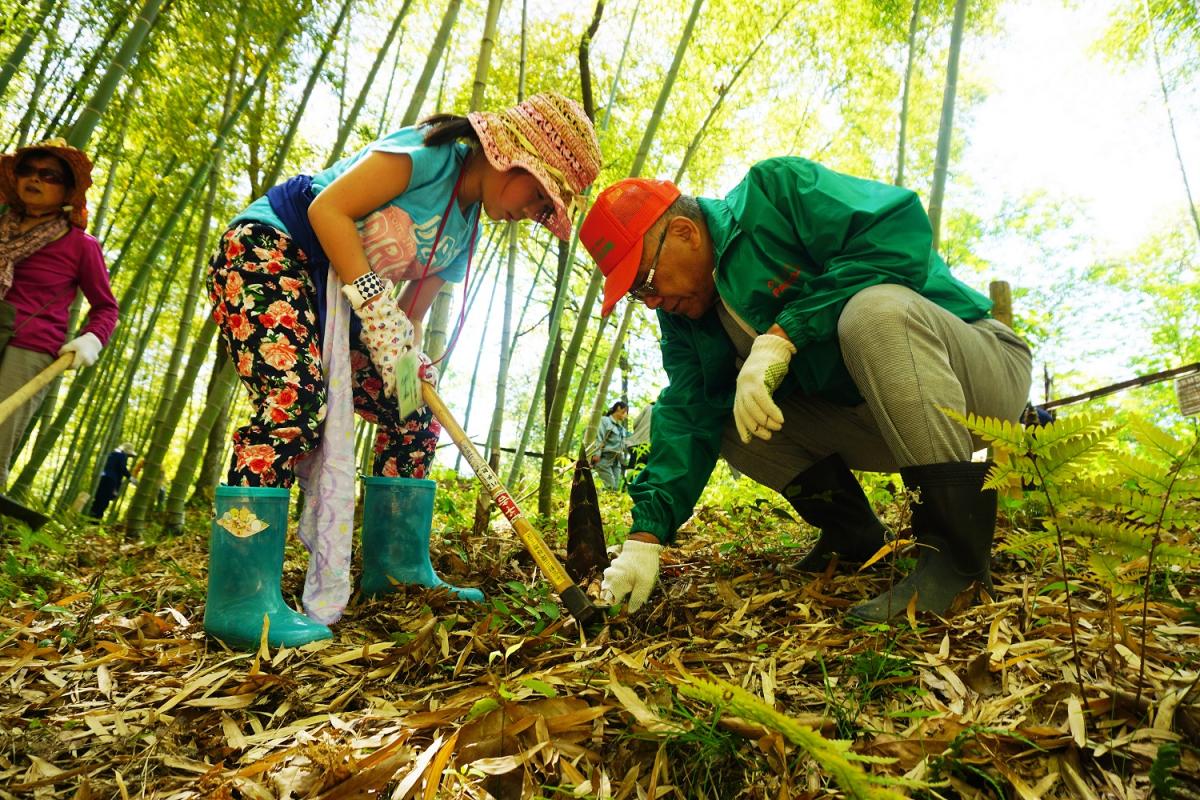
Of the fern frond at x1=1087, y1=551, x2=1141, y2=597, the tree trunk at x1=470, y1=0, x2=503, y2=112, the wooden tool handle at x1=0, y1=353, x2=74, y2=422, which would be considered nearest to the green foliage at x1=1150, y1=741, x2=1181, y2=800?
the fern frond at x1=1087, y1=551, x2=1141, y2=597

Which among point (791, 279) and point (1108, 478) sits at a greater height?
point (791, 279)

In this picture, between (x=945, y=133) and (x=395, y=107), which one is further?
(x=395, y=107)

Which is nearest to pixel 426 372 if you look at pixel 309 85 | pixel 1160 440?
pixel 1160 440

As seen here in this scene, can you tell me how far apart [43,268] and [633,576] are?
3.09m

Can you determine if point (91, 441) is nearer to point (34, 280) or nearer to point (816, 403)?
point (34, 280)

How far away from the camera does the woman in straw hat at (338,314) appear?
1.69 meters

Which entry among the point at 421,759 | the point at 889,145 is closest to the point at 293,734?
the point at 421,759

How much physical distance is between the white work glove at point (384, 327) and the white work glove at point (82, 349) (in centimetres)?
175

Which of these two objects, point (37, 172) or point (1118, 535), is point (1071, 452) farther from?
point (37, 172)

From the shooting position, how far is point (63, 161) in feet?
9.47

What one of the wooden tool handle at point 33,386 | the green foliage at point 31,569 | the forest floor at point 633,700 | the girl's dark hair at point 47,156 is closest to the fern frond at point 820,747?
the forest floor at point 633,700

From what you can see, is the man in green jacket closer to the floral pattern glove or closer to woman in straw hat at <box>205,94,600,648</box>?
woman in straw hat at <box>205,94,600,648</box>

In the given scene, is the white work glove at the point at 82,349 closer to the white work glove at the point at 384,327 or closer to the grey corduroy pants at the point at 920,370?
the white work glove at the point at 384,327

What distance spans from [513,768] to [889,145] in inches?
336
